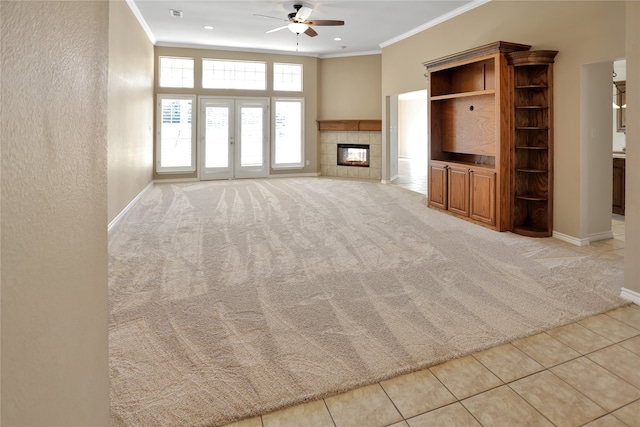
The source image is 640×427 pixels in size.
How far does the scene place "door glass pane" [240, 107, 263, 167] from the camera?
10.2 meters

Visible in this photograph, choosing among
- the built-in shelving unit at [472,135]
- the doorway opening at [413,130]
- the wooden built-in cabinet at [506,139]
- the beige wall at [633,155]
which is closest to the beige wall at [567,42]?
the wooden built-in cabinet at [506,139]

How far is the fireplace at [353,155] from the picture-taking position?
10.5 metres

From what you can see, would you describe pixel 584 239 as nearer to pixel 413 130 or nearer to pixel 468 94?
pixel 468 94

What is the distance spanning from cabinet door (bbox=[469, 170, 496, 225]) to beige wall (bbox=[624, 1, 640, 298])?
2.23 metres

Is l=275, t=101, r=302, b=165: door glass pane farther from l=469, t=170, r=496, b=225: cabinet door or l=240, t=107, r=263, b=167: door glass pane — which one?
l=469, t=170, r=496, b=225: cabinet door

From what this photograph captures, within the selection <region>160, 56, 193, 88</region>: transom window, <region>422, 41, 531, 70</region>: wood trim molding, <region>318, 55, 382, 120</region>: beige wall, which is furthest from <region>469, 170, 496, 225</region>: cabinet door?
<region>160, 56, 193, 88</region>: transom window

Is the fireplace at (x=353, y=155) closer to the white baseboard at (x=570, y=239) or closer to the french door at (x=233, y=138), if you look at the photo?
the french door at (x=233, y=138)

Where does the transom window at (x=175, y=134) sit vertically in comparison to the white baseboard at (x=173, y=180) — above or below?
above

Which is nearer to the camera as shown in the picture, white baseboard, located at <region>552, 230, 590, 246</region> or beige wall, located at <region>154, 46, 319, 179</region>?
white baseboard, located at <region>552, 230, 590, 246</region>

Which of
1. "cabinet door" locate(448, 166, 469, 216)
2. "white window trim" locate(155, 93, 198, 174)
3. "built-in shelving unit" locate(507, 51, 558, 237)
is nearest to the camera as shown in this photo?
"built-in shelving unit" locate(507, 51, 558, 237)

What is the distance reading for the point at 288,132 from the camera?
10.7m

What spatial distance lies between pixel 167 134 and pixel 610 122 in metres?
8.58

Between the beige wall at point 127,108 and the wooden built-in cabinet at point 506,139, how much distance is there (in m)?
4.69

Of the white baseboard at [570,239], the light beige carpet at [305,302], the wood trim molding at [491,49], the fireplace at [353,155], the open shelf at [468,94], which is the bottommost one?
the light beige carpet at [305,302]
